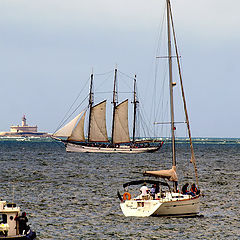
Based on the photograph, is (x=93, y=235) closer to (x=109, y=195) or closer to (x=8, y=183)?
(x=109, y=195)

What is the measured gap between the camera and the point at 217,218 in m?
40.3

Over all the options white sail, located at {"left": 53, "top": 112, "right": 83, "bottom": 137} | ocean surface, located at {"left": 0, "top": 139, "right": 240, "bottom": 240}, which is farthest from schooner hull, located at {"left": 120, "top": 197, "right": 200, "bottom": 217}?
white sail, located at {"left": 53, "top": 112, "right": 83, "bottom": 137}

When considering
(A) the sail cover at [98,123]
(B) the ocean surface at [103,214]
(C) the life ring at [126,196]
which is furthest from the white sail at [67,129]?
(C) the life ring at [126,196]

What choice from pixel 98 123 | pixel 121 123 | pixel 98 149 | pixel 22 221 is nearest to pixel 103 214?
pixel 22 221

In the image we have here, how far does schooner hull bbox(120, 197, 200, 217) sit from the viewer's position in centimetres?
3900

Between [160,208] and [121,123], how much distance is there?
11546cm

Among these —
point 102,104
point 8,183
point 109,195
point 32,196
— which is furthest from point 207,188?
point 102,104

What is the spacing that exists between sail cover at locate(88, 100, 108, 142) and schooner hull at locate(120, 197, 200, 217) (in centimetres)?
11234

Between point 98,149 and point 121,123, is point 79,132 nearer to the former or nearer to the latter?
point 121,123

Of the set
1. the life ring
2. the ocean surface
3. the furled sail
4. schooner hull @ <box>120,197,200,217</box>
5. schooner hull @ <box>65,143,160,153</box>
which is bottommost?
the ocean surface

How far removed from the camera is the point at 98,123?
152 m

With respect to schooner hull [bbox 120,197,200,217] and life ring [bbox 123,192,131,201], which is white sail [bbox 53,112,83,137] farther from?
schooner hull [bbox 120,197,200,217]

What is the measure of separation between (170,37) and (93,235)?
19021mm

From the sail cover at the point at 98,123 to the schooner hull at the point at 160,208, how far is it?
11234 centimetres
